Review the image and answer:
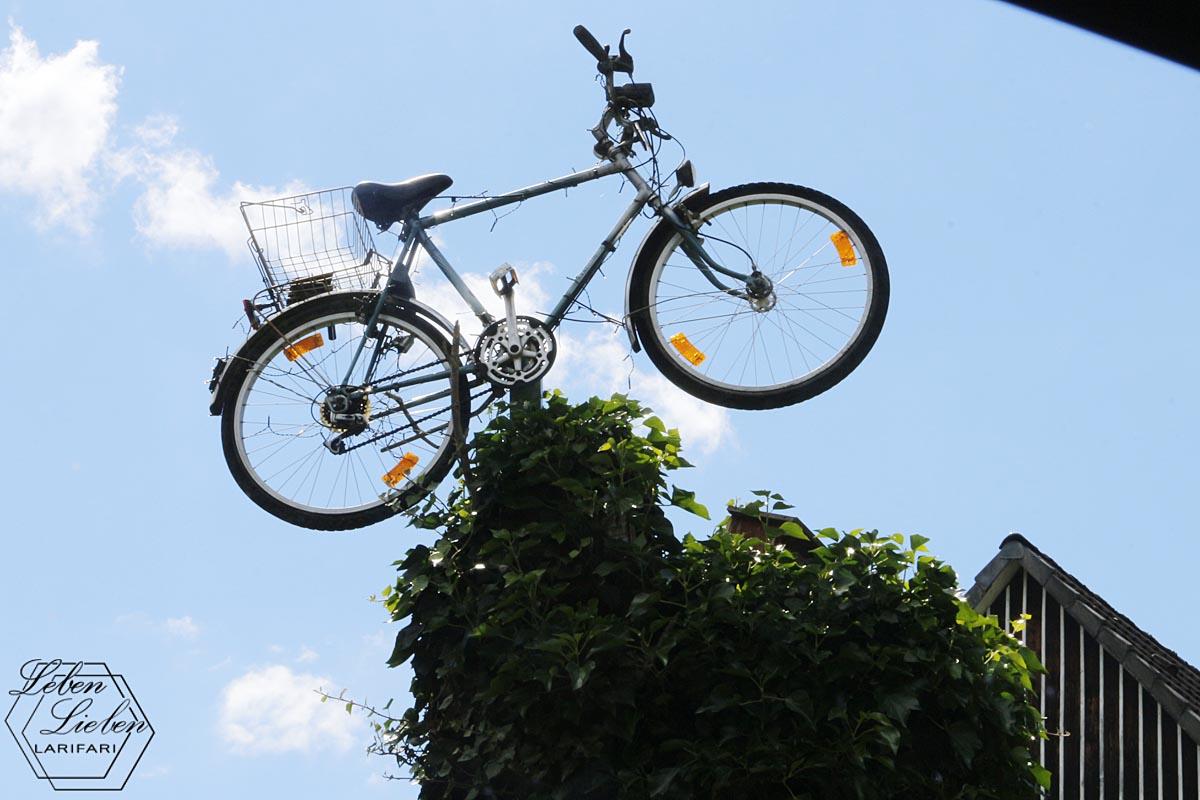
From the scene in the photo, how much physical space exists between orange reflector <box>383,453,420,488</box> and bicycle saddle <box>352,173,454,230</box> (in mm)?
1023

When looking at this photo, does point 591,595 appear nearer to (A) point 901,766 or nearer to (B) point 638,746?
(B) point 638,746

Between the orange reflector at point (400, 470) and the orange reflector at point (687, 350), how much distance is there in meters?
1.14

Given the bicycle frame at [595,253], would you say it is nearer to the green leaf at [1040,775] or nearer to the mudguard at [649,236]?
the mudguard at [649,236]

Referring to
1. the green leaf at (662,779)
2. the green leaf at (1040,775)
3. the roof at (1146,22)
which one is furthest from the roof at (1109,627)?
the roof at (1146,22)

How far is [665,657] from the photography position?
466cm

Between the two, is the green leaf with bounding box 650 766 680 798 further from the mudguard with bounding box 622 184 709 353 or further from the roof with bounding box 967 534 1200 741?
the roof with bounding box 967 534 1200 741

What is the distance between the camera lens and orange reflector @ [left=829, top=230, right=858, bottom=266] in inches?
217

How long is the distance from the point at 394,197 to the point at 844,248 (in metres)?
1.88

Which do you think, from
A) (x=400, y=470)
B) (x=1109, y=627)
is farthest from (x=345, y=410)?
(x=1109, y=627)

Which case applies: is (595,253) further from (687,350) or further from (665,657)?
(665,657)

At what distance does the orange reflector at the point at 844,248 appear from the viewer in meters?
5.51

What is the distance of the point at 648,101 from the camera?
5902mm

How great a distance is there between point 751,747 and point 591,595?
80cm

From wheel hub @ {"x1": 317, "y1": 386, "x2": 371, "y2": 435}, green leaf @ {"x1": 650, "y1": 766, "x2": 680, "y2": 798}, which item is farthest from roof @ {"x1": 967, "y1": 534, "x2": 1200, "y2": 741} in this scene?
wheel hub @ {"x1": 317, "y1": 386, "x2": 371, "y2": 435}
